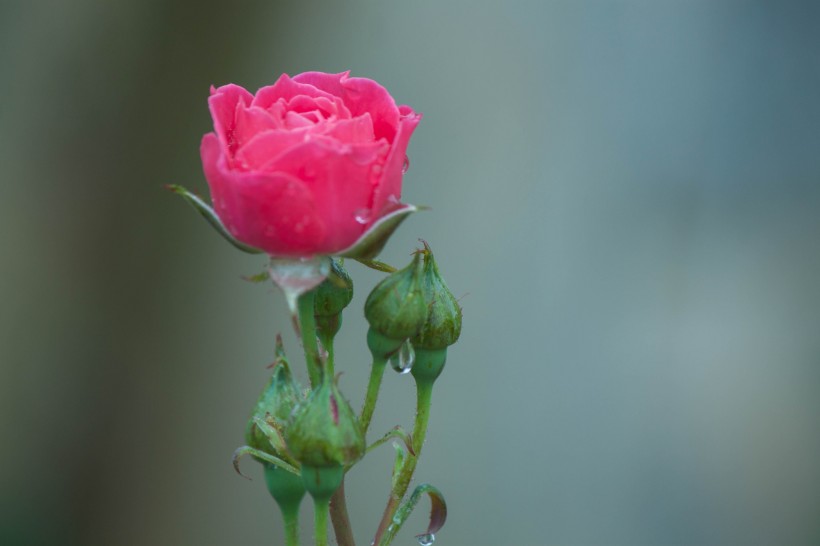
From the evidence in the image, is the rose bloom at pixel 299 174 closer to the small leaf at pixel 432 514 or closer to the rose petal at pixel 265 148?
the rose petal at pixel 265 148

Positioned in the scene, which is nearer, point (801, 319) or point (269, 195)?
point (269, 195)

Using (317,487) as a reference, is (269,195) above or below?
above

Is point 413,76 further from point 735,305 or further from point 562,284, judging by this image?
point 735,305

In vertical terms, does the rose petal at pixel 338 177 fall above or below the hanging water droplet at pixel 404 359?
above

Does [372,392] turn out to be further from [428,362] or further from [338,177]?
[338,177]

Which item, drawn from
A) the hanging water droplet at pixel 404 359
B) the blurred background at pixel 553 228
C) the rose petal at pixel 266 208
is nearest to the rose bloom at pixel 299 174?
the rose petal at pixel 266 208

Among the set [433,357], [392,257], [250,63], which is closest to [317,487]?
[433,357]
